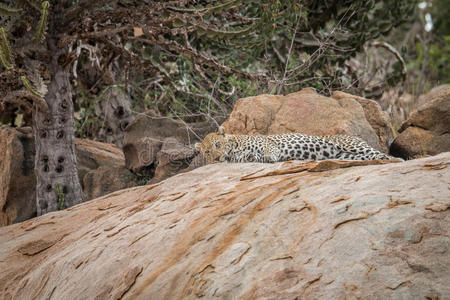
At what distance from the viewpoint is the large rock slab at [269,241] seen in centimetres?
352

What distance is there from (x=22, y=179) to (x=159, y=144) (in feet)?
8.54

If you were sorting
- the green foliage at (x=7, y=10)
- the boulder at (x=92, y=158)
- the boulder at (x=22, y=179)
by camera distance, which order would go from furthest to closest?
the boulder at (x=92, y=158) < the boulder at (x=22, y=179) < the green foliage at (x=7, y=10)

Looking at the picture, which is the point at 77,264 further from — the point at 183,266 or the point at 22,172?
the point at 22,172

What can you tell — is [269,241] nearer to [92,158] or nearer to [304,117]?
[304,117]

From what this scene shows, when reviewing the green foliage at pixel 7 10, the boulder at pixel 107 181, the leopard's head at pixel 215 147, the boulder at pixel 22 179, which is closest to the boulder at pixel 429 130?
the leopard's head at pixel 215 147

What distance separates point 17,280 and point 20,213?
3.36 metres

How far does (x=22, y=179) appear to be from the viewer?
9398 mm

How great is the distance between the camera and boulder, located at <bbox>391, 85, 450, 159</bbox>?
7.75 metres

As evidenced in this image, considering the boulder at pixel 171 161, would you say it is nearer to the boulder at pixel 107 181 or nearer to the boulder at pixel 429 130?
the boulder at pixel 107 181

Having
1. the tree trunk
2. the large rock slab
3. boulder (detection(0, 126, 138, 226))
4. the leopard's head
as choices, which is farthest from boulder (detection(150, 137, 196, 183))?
the large rock slab

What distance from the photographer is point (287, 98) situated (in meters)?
8.72

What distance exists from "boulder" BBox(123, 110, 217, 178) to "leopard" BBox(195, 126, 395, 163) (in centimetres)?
97

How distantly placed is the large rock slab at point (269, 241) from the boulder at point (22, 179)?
2937 millimetres

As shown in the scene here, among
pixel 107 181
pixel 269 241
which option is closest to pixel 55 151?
pixel 107 181
